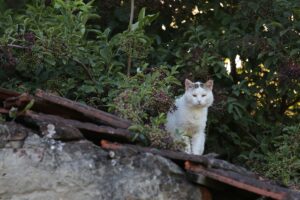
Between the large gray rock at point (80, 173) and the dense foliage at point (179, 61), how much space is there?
29.8 inches

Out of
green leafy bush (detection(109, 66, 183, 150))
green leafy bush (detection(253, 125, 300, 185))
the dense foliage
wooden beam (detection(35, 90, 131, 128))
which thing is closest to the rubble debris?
wooden beam (detection(35, 90, 131, 128))

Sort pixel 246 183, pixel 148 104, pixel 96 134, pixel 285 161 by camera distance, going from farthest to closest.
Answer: pixel 285 161
pixel 148 104
pixel 96 134
pixel 246 183

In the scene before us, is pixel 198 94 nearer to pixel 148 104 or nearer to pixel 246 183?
pixel 148 104

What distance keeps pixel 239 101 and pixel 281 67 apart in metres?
0.61

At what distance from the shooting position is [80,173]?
4398 mm

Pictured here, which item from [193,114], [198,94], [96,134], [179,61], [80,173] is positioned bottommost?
[80,173]

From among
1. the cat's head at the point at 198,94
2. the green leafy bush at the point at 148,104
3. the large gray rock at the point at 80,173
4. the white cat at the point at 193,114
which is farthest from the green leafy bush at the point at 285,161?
the large gray rock at the point at 80,173

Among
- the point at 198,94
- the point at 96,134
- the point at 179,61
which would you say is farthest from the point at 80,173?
the point at 179,61

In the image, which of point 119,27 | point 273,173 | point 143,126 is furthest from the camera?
point 119,27

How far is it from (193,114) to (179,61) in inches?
36.6

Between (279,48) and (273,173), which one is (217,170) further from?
(279,48)

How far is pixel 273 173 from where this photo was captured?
6.23 metres

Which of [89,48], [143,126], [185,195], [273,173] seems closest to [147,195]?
[185,195]

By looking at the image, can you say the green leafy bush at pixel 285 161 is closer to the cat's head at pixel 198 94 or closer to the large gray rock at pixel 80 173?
the cat's head at pixel 198 94
